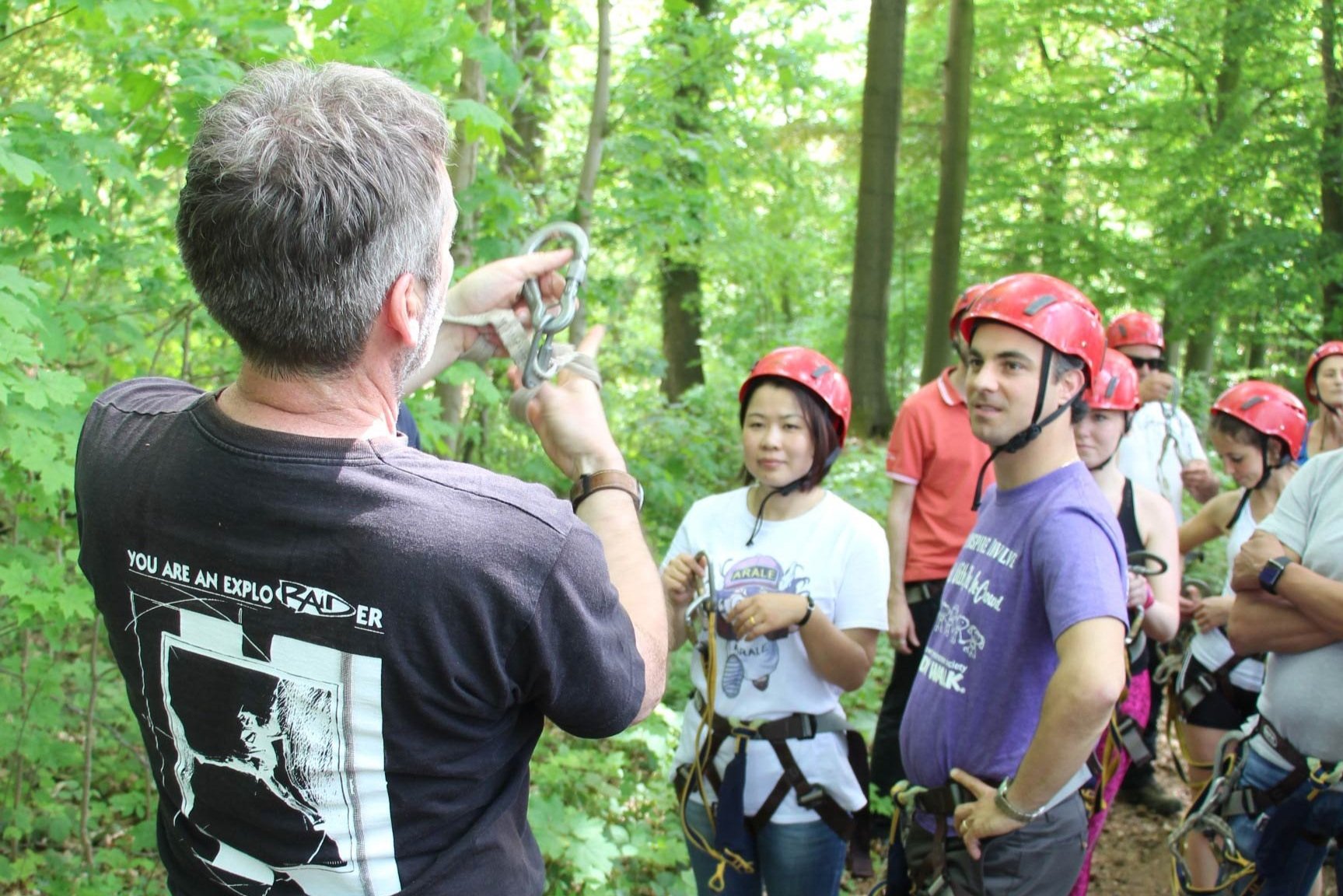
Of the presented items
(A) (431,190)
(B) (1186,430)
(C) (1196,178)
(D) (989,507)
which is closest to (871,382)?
(C) (1196,178)

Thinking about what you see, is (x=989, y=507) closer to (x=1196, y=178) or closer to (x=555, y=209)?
(x=555, y=209)

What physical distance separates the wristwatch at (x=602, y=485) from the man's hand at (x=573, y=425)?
2cm

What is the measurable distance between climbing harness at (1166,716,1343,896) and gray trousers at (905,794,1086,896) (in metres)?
0.83

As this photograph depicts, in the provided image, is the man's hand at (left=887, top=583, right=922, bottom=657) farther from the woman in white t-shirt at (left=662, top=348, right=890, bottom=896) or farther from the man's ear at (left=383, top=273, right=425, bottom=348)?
the man's ear at (left=383, top=273, right=425, bottom=348)

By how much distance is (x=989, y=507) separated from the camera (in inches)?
105

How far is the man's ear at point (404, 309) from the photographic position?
1.33 meters

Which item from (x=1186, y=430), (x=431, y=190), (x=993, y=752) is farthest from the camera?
(x=1186, y=430)

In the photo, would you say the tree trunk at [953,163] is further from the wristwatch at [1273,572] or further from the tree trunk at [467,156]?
the wristwatch at [1273,572]

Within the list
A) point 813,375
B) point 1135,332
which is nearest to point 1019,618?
point 813,375

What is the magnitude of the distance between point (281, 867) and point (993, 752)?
1697mm

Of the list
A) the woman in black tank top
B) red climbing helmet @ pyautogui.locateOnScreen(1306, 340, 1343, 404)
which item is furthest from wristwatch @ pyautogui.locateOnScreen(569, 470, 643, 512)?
red climbing helmet @ pyautogui.locateOnScreen(1306, 340, 1343, 404)

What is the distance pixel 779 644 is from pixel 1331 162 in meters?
10.3

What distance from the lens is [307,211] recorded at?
4.04 ft

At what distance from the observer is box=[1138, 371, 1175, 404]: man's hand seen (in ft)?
19.2
